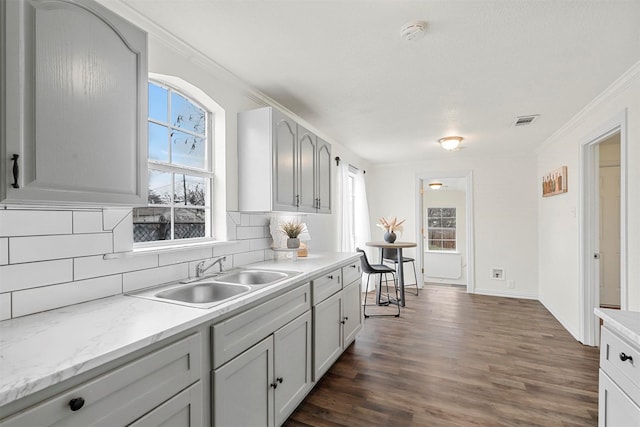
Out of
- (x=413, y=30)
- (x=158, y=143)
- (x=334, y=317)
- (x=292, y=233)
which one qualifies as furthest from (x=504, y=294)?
(x=158, y=143)

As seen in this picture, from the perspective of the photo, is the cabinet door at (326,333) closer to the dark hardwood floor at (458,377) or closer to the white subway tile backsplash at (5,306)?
the dark hardwood floor at (458,377)

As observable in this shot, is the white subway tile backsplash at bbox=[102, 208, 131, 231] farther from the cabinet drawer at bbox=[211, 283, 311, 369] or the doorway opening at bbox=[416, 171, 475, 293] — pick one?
the doorway opening at bbox=[416, 171, 475, 293]

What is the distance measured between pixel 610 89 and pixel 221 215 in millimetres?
3280

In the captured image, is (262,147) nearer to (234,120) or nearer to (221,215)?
(234,120)

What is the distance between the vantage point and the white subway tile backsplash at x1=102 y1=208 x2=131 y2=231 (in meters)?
1.49

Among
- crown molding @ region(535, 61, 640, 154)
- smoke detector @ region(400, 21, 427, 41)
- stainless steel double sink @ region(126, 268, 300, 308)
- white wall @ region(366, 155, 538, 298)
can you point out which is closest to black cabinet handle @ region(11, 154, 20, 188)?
stainless steel double sink @ region(126, 268, 300, 308)

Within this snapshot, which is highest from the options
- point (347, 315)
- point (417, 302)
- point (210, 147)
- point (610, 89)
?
point (610, 89)

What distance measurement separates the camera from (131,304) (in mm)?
1378

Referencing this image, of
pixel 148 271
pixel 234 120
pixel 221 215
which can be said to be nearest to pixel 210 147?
pixel 234 120

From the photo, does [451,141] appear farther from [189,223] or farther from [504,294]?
[189,223]

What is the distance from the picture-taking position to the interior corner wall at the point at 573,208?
2256 mm

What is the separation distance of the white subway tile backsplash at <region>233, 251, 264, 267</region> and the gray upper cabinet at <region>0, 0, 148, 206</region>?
1141 millimetres

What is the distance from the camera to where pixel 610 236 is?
4391mm

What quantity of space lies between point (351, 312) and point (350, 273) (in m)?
0.38
